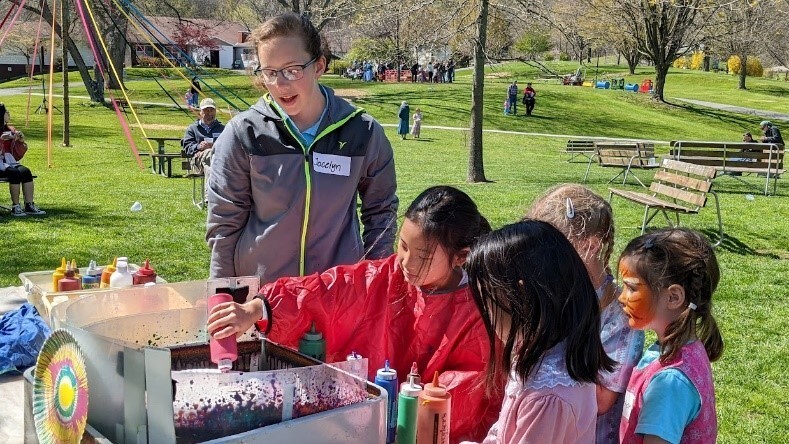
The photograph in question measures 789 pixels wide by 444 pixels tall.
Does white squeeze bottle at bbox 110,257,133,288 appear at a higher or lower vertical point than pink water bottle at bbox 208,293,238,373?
lower

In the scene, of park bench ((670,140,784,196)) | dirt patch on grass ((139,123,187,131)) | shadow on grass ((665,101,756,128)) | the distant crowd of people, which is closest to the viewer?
park bench ((670,140,784,196))

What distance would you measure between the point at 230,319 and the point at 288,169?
840 millimetres

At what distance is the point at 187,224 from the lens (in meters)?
9.08

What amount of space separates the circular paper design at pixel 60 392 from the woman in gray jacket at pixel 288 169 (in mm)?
1016

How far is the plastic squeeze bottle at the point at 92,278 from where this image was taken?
3.36 m

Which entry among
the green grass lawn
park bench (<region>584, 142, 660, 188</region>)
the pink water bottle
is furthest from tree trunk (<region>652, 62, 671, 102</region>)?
the pink water bottle

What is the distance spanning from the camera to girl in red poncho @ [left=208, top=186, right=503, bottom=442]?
80.5 inches

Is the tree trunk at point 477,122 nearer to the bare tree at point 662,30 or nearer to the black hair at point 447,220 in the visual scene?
the black hair at point 447,220

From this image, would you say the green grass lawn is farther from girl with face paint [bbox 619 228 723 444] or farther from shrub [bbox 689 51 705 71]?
shrub [bbox 689 51 705 71]

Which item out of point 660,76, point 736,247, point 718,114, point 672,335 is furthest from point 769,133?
point 672,335

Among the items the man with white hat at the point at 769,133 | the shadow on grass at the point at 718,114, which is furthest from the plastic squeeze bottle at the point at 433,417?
the shadow on grass at the point at 718,114

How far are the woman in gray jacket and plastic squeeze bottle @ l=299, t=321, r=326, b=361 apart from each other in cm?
64

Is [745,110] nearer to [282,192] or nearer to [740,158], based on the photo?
[740,158]

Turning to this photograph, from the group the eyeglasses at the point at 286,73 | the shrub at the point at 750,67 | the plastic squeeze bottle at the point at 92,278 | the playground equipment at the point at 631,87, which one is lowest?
the plastic squeeze bottle at the point at 92,278
